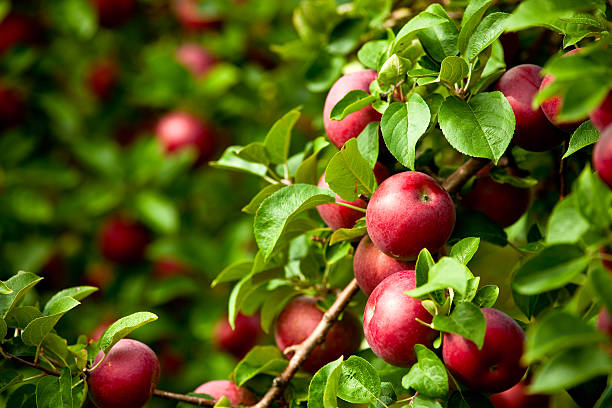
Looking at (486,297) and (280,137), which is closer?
(486,297)

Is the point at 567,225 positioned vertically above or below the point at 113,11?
above

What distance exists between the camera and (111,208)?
6.98 feet

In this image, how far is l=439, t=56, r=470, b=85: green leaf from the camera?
2.76 feet

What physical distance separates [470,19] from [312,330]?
1.83 feet

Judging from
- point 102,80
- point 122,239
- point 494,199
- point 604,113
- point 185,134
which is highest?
point 604,113

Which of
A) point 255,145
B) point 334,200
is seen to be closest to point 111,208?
point 255,145

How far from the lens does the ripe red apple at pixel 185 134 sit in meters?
2.19

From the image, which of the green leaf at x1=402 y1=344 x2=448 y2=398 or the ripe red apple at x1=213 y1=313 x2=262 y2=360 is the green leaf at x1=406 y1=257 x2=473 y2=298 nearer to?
the green leaf at x1=402 y1=344 x2=448 y2=398

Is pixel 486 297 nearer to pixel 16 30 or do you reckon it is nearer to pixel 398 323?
pixel 398 323

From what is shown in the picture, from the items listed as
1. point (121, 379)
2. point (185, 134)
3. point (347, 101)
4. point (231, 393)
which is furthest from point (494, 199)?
point (185, 134)

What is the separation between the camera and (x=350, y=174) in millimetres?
905

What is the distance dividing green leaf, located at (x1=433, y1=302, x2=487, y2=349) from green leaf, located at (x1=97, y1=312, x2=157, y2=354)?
1.27 ft

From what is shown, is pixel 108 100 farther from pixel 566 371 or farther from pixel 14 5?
pixel 566 371

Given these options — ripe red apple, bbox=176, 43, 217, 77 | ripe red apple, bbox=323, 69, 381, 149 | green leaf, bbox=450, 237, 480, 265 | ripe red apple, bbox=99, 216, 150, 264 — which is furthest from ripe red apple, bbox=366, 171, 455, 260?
ripe red apple, bbox=176, 43, 217, 77
